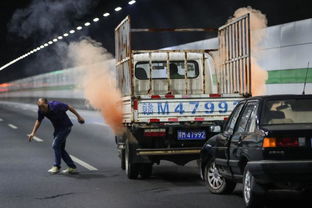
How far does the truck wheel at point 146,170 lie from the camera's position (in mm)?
12484

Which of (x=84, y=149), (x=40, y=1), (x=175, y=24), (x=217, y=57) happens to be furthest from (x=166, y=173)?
(x=40, y=1)

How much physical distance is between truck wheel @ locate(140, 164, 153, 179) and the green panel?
966 centimetres

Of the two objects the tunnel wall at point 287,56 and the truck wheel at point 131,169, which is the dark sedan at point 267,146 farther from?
the tunnel wall at point 287,56

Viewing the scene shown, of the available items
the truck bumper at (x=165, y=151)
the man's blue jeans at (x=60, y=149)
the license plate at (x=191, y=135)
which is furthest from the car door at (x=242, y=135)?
the man's blue jeans at (x=60, y=149)

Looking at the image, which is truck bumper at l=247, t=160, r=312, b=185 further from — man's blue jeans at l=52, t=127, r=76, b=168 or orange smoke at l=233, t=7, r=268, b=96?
orange smoke at l=233, t=7, r=268, b=96

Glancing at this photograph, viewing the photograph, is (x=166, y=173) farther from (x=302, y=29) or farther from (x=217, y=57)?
(x=302, y=29)

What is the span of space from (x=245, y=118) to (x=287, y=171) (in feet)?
4.68

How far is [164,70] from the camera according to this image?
1445cm

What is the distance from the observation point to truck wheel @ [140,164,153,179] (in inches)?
492

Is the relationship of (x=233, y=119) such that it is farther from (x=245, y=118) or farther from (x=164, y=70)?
(x=164, y=70)

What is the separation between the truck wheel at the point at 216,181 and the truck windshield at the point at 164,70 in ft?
14.2

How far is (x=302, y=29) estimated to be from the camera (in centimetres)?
2130

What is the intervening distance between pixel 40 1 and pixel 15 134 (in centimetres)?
2399

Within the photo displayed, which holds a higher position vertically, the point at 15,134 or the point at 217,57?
the point at 217,57
